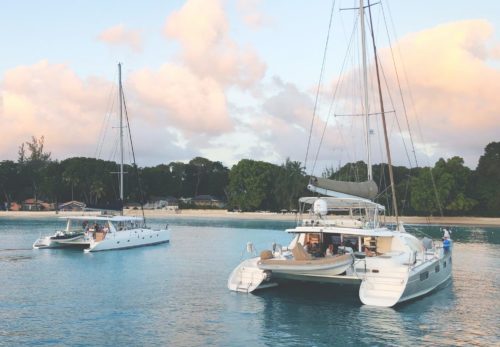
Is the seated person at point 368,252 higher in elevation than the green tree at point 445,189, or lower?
lower

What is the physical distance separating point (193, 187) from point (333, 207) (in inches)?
5251

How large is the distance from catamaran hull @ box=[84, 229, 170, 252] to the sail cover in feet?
74.2

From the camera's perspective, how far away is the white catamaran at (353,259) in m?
18.7

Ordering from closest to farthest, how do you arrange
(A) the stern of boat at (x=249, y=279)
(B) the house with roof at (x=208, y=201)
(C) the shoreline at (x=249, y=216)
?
(A) the stern of boat at (x=249, y=279)
(C) the shoreline at (x=249, y=216)
(B) the house with roof at (x=208, y=201)

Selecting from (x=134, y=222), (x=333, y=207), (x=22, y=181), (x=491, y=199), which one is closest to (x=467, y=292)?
(x=333, y=207)

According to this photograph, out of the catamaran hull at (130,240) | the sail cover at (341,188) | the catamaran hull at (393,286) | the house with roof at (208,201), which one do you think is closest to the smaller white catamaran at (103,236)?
the catamaran hull at (130,240)

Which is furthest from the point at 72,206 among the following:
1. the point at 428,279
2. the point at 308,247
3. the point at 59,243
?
the point at 428,279

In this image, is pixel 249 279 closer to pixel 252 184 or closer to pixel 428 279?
pixel 428 279

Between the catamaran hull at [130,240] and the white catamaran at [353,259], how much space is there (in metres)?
21.3

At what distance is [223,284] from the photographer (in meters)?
24.4

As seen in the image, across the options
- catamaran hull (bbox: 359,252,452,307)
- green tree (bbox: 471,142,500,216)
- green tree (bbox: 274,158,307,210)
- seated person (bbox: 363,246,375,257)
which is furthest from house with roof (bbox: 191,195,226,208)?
catamaran hull (bbox: 359,252,452,307)

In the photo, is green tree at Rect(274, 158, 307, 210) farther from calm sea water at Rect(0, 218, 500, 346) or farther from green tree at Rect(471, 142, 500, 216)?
calm sea water at Rect(0, 218, 500, 346)

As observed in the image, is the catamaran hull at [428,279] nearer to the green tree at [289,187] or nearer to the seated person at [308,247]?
the seated person at [308,247]

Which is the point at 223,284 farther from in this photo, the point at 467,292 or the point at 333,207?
the point at 467,292
